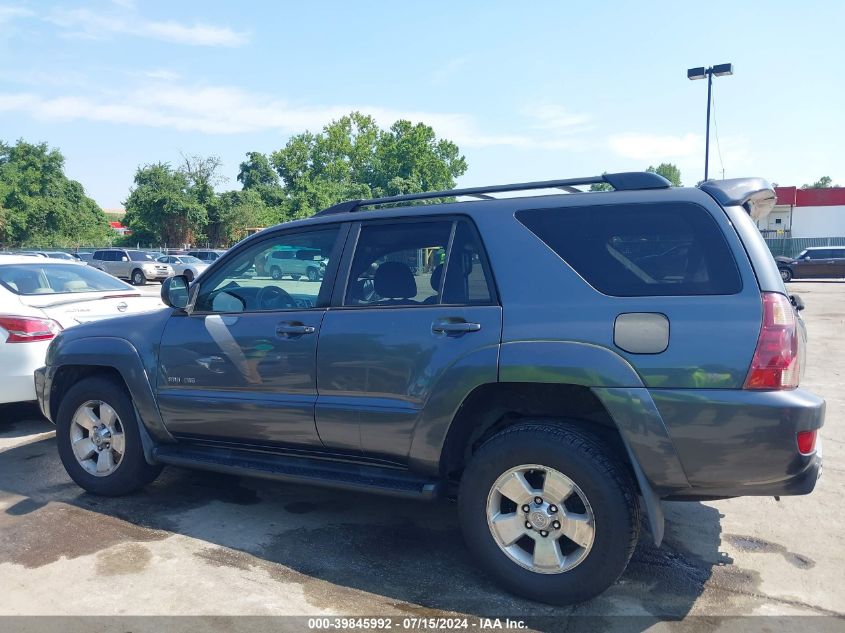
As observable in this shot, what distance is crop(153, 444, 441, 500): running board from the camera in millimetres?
3521

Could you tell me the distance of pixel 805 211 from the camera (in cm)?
4625

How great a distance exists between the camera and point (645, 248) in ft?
10.4

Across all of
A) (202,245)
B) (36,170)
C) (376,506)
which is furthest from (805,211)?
(36,170)

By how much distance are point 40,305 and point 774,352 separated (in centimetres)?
602

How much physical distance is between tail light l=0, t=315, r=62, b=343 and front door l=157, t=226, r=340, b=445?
2.39m

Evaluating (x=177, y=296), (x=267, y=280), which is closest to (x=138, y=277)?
(x=177, y=296)

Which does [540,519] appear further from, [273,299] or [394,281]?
[273,299]

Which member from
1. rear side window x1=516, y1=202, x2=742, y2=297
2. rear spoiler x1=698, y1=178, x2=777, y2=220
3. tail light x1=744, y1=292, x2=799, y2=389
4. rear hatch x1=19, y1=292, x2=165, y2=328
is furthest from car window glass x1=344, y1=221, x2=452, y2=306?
rear hatch x1=19, y1=292, x2=165, y2=328

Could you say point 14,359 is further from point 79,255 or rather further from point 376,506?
point 79,255

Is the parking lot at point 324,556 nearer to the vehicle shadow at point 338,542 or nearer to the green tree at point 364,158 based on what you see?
the vehicle shadow at point 338,542

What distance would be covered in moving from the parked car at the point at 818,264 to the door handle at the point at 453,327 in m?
29.6

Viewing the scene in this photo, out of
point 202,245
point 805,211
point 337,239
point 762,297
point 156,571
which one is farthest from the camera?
point 202,245

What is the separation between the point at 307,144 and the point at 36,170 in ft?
82.6

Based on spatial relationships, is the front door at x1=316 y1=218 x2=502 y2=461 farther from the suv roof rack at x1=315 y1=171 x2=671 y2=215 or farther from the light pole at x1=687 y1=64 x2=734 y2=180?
the light pole at x1=687 y1=64 x2=734 y2=180
